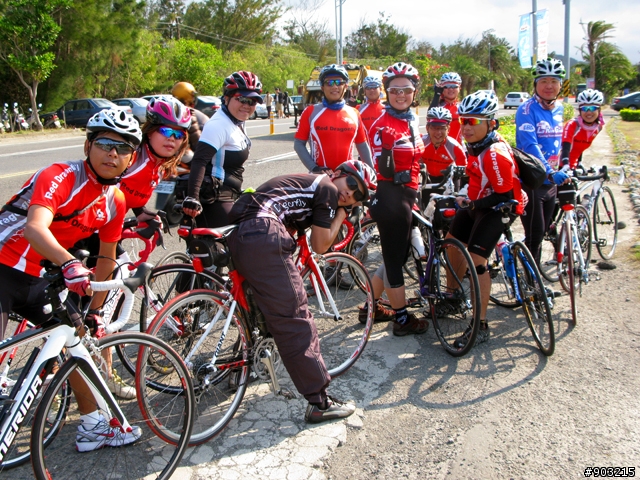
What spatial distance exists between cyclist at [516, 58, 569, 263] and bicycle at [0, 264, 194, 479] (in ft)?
12.5

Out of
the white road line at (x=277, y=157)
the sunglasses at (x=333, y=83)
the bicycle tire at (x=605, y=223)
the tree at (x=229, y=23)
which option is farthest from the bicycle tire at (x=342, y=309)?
the tree at (x=229, y=23)

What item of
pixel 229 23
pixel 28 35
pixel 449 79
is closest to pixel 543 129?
pixel 449 79

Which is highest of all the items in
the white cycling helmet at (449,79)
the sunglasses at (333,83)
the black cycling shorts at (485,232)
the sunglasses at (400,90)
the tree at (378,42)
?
the tree at (378,42)

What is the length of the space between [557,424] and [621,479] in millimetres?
516

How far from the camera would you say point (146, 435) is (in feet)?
10.7

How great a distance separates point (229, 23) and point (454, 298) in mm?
68762

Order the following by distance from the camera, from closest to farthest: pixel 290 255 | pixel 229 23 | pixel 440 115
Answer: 1. pixel 290 255
2. pixel 440 115
3. pixel 229 23

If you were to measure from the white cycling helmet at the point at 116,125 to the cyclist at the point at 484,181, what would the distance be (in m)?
2.64

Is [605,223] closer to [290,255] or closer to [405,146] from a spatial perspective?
[405,146]

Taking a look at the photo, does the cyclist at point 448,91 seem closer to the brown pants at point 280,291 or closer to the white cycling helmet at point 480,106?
the white cycling helmet at point 480,106

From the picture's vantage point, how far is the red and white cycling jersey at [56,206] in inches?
109

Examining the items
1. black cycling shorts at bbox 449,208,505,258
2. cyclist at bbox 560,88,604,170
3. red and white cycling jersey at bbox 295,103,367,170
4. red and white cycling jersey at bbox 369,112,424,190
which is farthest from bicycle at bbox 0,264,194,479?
cyclist at bbox 560,88,604,170

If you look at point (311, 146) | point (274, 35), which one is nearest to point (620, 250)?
point (311, 146)

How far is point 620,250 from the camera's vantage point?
7.09 meters
